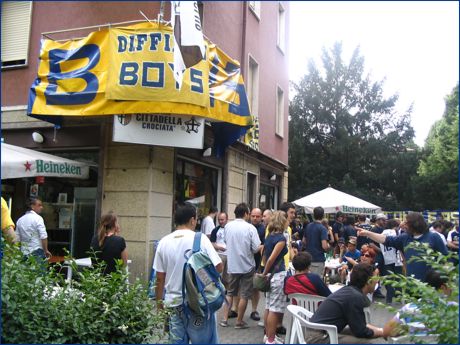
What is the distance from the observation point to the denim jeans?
390 centimetres

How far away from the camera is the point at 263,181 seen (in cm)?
1630

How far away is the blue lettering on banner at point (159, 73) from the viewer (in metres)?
8.08

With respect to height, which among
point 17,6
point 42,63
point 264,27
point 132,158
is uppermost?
point 264,27

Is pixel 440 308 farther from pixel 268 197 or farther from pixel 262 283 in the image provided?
pixel 268 197

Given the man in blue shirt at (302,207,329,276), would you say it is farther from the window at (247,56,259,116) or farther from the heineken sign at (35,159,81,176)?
the window at (247,56,259,116)

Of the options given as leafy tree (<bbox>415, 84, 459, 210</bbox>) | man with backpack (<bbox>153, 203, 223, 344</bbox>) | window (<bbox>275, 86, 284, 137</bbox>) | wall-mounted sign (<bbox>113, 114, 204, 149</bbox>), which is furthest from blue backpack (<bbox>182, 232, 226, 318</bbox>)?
leafy tree (<bbox>415, 84, 459, 210</bbox>)

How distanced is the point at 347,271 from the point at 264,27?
31.6 ft

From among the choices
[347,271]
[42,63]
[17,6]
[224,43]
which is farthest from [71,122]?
[347,271]

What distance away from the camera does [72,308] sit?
3.64 metres

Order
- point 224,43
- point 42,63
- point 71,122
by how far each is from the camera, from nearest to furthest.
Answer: point 42,63 < point 71,122 < point 224,43

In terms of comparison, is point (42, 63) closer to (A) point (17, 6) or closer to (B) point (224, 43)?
(A) point (17, 6)

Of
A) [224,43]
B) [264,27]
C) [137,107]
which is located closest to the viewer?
[137,107]

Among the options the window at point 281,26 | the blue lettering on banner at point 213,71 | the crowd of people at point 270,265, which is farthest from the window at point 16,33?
the window at point 281,26

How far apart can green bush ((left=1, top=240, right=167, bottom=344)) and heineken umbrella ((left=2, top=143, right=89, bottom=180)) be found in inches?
144
